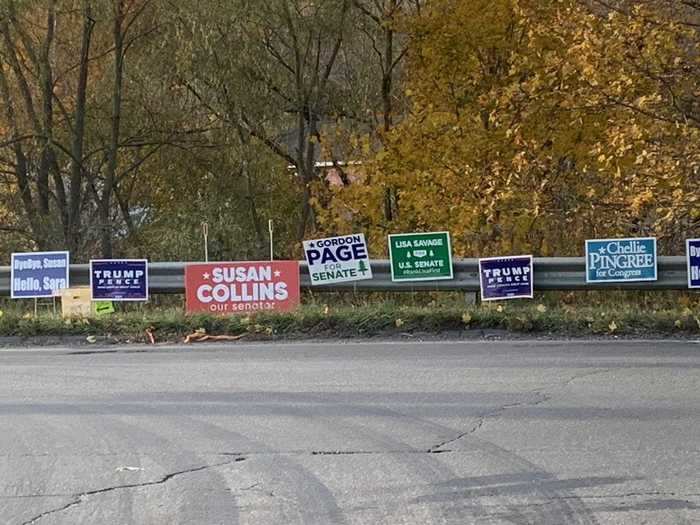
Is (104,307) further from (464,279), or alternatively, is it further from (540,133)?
(540,133)

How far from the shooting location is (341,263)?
14352 mm

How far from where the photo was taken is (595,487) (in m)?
5.95

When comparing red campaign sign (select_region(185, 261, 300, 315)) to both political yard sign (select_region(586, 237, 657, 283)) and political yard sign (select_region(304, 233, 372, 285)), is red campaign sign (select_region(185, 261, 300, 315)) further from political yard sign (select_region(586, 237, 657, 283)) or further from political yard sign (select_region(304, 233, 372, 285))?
political yard sign (select_region(586, 237, 657, 283))

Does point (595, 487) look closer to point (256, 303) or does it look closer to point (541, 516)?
point (541, 516)

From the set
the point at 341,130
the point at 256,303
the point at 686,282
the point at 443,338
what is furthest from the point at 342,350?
the point at 341,130


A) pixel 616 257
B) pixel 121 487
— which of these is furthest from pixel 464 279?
pixel 121 487

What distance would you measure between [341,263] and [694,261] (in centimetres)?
461

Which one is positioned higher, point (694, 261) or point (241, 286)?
point (694, 261)

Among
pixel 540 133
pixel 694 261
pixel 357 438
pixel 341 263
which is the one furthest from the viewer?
pixel 540 133

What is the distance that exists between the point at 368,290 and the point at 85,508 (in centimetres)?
913

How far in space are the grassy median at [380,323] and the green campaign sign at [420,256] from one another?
2.11 ft

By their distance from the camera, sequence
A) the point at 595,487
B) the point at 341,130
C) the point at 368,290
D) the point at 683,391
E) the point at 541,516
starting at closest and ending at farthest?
the point at 541,516
the point at 595,487
the point at 683,391
the point at 368,290
the point at 341,130

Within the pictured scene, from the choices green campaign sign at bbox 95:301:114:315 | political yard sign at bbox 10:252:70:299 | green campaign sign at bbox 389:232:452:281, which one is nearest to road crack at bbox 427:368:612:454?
green campaign sign at bbox 389:232:452:281

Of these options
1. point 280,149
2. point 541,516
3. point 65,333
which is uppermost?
point 280,149
